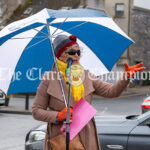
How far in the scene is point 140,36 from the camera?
133ft

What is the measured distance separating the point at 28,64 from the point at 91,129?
114cm

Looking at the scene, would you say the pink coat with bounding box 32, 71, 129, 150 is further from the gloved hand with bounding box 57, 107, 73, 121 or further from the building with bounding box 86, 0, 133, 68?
the building with bounding box 86, 0, 133, 68

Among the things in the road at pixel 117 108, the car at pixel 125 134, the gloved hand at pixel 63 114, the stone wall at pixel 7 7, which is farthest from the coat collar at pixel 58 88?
the stone wall at pixel 7 7

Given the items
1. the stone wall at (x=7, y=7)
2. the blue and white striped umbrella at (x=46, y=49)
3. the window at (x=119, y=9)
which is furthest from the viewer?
the window at (x=119, y=9)

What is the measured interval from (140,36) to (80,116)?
37.8 meters

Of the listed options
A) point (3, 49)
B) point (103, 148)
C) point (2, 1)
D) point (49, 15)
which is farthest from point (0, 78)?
point (2, 1)

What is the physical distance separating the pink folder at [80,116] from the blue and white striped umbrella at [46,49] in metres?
0.93

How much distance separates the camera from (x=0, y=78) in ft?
15.1

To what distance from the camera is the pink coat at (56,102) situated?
3.63 meters

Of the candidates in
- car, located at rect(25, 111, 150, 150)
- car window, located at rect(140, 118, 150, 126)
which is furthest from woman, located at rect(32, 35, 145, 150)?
car window, located at rect(140, 118, 150, 126)

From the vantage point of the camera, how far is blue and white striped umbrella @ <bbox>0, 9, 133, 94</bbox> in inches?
173

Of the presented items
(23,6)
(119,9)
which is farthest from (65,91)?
(119,9)

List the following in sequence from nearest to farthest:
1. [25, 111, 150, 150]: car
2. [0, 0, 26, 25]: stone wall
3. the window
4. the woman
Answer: the woman, [25, 111, 150, 150]: car, [0, 0, 26, 25]: stone wall, the window

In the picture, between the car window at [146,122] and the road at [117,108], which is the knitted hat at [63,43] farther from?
the road at [117,108]
